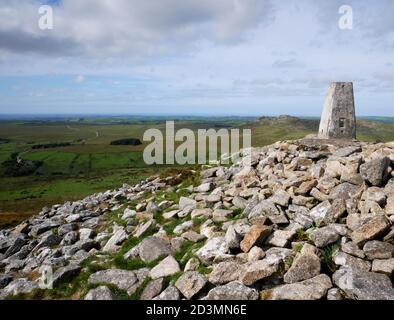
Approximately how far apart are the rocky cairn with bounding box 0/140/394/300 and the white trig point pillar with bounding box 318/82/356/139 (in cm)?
195

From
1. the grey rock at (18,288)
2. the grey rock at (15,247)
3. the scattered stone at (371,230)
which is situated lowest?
the grey rock at (15,247)

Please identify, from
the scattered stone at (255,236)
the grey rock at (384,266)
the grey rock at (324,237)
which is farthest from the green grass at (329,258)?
the scattered stone at (255,236)

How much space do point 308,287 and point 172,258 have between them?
4081mm

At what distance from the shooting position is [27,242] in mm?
16703

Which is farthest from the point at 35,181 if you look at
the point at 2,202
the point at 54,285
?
the point at 54,285

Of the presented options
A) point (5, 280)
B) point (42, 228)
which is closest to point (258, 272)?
point (5, 280)

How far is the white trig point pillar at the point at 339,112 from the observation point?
1833cm

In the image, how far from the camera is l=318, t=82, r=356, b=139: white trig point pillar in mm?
18328

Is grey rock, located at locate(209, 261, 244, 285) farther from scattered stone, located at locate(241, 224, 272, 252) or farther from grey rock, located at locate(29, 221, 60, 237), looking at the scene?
grey rock, located at locate(29, 221, 60, 237)

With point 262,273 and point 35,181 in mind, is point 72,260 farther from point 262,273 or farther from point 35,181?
point 35,181

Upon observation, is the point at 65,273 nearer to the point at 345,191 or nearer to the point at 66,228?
the point at 66,228

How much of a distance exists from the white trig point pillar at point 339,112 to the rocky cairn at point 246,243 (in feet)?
6.41

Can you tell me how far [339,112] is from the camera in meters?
18.5

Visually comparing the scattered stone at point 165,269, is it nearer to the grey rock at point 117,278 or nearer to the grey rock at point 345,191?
the grey rock at point 117,278
